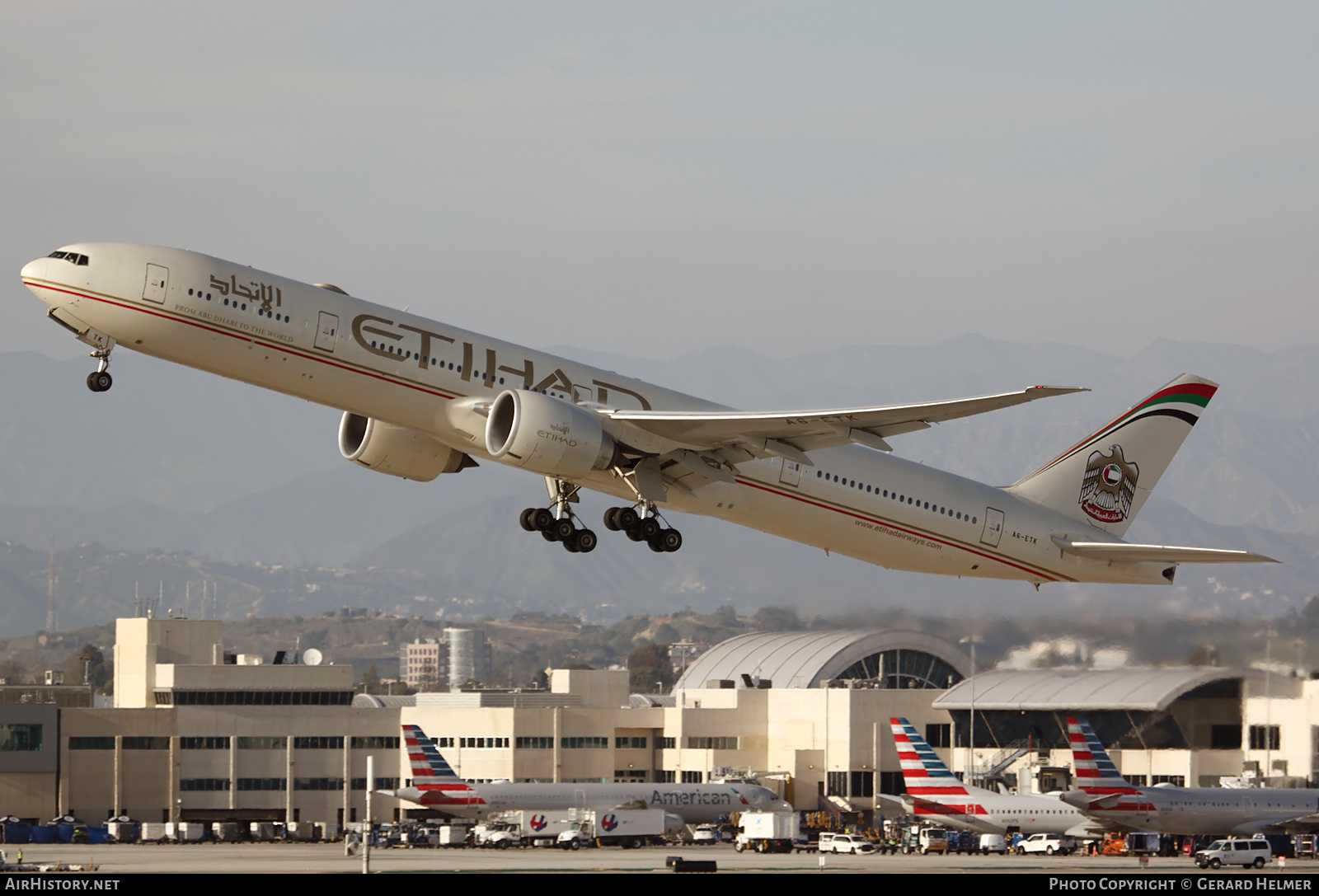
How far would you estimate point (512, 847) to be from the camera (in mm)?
71000

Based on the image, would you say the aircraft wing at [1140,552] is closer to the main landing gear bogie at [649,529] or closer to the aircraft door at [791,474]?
the aircraft door at [791,474]

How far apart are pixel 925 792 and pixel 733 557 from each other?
4931 centimetres

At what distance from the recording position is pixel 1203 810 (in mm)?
65875

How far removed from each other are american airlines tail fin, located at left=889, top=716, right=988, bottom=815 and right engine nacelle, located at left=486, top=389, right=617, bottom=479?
36.1 meters

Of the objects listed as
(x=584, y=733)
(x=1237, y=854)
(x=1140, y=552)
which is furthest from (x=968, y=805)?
(x=584, y=733)

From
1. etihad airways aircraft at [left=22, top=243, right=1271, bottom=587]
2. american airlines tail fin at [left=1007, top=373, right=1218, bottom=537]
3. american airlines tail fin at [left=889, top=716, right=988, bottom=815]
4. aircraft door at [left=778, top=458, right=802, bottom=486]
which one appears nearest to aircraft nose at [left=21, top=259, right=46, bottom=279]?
etihad airways aircraft at [left=22, top=243, right=1271, bottom=587]

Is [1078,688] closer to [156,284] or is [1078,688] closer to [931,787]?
[931,787]

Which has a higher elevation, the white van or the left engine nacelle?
the left engine nacelle

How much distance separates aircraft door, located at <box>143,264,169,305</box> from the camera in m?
36.5

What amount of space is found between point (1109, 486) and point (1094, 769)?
20.2 metres

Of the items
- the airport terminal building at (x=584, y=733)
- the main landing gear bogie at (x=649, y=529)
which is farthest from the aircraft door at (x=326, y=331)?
the airport terminal building at (x=584, y=733)

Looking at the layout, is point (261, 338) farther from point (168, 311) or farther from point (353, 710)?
point (353, 710)

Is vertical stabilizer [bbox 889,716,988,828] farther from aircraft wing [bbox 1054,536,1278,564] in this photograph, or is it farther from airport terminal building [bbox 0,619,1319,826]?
aircraft wing [bbox 1054,536,1278,564]
